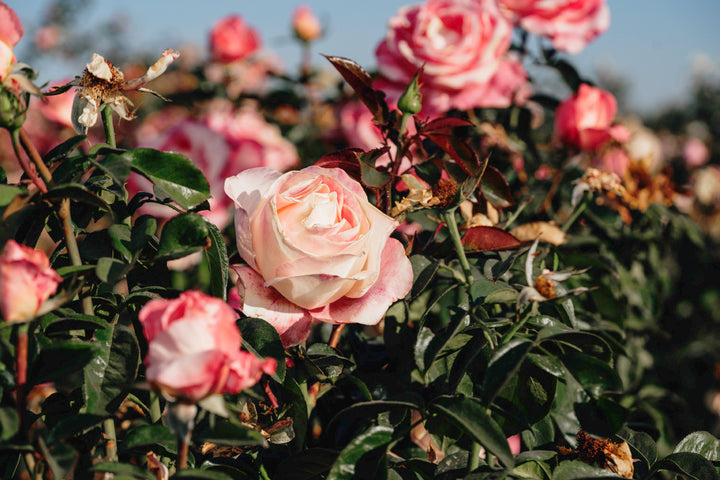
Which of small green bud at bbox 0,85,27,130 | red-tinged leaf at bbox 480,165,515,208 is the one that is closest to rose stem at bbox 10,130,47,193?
small green bud at bbox 0,85,27,130

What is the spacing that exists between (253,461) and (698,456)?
0.42 m

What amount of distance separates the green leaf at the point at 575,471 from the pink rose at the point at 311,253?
0.21 m

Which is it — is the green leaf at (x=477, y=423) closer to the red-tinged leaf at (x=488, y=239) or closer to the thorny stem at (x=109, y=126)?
the red-tinged leaf at (x=488, y=239)

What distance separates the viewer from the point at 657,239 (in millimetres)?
1093

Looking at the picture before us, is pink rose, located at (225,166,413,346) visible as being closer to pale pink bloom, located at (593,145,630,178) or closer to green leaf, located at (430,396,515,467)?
green leaf, located at (430,396,515,467)

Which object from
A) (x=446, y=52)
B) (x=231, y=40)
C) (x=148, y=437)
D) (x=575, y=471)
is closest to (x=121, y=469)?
(x=148, y=437)

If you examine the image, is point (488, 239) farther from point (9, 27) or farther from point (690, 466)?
point (9, 27)

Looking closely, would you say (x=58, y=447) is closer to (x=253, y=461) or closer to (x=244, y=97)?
(x=253, y=461)

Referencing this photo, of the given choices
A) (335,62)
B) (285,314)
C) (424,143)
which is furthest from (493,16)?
(285,314)

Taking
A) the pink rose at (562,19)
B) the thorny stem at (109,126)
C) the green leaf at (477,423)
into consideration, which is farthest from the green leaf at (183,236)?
the pink rose at (562,19)

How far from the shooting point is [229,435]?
1.21 ft

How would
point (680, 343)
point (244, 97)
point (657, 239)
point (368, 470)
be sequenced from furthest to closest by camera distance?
1. point (244, 97)
2. point (680, 343)
3. point (657, 239)
4. point (368, 470)

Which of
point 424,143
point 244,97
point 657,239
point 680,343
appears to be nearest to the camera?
point 424,143

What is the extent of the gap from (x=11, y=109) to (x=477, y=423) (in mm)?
420
